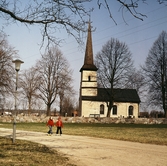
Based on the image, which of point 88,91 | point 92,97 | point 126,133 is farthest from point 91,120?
point 126,133

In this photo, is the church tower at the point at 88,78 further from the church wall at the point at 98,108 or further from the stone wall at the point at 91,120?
the stone wall at the point at 91,120

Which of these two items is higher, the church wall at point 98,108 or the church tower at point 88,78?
the church tower at point 88,78

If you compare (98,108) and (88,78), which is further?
(98,108)

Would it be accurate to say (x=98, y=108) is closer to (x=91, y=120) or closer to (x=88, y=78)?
(x=88, y=78)

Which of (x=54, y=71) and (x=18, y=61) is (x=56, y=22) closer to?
(x=18, y=61)

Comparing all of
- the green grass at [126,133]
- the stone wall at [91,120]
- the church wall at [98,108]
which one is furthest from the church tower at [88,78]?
the green grass at [126,133]

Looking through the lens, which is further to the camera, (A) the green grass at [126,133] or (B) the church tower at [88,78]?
(B) the church tower at [88,78]

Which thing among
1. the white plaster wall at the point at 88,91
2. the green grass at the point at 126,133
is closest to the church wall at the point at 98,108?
the white plaster wall at the point at 88,91

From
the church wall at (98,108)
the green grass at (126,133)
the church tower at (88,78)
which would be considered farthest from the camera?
the church wall at (98,108)

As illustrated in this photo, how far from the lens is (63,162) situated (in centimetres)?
848

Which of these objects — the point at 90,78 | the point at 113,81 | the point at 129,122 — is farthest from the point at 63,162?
the point at 90,78

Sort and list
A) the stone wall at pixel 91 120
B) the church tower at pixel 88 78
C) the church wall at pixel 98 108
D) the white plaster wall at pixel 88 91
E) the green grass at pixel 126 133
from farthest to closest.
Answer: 1. the church wall at pixel 98 108
2. the church tower at pixel 88 78
3. the white plaster wall at pixel 88 91
4. the stone wall at pixel 91 120
5. the green grass at pixel 126 133

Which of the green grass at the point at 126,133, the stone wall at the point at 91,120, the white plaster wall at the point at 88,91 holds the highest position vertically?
the white plaster wall at the point at 88,91

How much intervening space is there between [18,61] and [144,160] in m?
8.41
